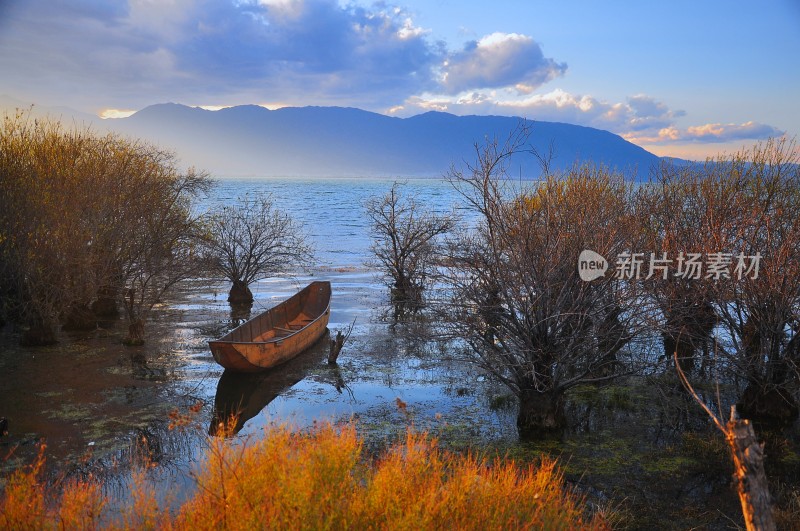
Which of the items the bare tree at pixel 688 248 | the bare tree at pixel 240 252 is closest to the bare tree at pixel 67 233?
the bare tree at pixel 240 252

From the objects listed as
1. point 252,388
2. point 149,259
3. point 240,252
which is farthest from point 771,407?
point 240,252

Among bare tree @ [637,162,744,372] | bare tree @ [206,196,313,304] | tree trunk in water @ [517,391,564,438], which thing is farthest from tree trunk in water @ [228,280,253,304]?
tree trunk in water @ [517,391,564,438]

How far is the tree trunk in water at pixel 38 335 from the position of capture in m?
20.6

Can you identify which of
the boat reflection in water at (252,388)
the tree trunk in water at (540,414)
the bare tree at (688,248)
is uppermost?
the bare tree at (688,248)

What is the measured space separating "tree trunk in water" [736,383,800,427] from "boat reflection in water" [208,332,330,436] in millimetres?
11981

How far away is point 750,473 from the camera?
18.4 ft

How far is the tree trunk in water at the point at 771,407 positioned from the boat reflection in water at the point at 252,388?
11981mm

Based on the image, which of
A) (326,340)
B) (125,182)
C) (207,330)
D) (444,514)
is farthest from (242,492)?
(125,182)

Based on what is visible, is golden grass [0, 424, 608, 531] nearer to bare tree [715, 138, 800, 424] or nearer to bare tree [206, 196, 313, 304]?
bare tree [715, 138, 800, 424]

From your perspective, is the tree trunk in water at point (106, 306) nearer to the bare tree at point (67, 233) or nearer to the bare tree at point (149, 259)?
the bare tree at point (67, 233)

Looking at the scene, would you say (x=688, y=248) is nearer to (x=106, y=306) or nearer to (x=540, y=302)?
(x=540, y=302)

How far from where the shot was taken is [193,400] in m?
16.1

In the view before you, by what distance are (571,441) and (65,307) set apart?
681 inches

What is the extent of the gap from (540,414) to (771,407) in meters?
5.61
